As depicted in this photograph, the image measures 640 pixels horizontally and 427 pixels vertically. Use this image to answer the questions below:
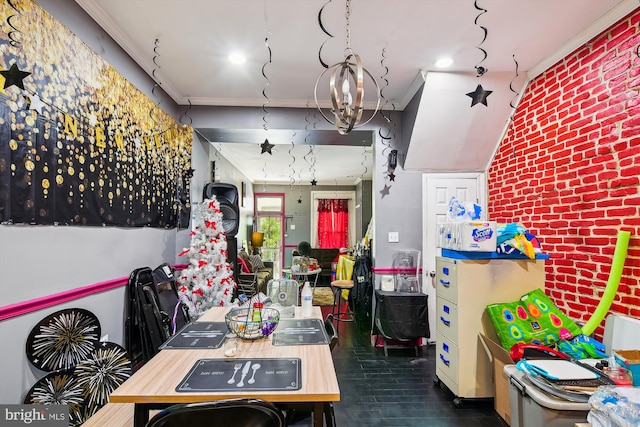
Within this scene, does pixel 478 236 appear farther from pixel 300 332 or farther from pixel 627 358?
pixel 300 332

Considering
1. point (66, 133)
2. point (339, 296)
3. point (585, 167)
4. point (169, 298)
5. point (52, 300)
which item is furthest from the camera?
point (339, 296)

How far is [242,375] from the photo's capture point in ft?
4.12

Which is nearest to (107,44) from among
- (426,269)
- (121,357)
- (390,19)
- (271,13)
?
(271,13)

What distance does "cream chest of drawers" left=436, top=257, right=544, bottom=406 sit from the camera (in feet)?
7.59

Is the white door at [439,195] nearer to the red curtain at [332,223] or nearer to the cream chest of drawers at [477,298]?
the cream chest of drawers at [477,298]

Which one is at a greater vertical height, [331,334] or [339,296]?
[331,334]

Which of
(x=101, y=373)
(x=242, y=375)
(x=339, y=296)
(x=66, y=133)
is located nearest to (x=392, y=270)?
(x=339, y=296)

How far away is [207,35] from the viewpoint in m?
2.46

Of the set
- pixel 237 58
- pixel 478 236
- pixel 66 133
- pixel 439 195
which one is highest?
pixel 237 58

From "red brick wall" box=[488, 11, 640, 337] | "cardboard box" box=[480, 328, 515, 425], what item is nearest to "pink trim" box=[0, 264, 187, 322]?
"cardboard box" box=[480, 328, 515, 425]

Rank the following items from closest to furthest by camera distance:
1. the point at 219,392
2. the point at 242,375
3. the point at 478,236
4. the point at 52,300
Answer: the point at 219,392, the point at 242,375, the point at 52,300, the point at 478,236

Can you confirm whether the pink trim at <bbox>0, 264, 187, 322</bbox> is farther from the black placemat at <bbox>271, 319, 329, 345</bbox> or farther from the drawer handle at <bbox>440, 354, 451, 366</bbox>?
the drawer handle at <bbox>440, 354, 451, 366</bbox>

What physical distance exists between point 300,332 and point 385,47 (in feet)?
7.66

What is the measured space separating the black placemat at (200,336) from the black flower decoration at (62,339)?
709 mm
